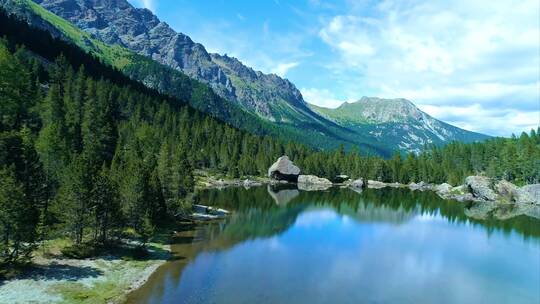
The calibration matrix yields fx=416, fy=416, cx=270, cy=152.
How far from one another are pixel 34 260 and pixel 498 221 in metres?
110

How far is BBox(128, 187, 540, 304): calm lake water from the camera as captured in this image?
156 feet

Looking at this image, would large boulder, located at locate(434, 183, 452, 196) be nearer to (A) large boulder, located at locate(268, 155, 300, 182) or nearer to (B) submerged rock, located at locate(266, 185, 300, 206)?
(A) large boulder, located at locate(268, 155, 300, 182)

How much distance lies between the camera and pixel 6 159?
179ft

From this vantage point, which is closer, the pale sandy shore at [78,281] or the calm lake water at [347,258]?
the pale sandy shore at [78,281]

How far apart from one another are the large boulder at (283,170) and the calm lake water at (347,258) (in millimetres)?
69624

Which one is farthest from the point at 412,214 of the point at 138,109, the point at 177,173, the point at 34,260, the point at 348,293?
the point at 138,109

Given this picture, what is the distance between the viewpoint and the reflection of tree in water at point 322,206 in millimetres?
82594

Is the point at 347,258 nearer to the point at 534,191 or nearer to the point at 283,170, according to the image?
the point at 534,191

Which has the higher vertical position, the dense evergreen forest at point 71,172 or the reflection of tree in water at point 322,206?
the dense evergreen forest at point 71,172

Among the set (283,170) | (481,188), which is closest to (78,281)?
(283,170)

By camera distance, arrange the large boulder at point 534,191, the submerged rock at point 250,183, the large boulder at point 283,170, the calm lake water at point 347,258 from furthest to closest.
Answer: the large boulder at point 283,170 → the submerged rock at point 250,183 → the large boulder at point 534,191 → the calm lake water at point 347,258

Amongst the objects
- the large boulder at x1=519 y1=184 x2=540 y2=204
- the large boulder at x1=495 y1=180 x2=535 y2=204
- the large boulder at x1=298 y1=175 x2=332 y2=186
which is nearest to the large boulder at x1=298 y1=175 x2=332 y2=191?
the large boulder at x1=298 y1=175 x2=332 y2=186

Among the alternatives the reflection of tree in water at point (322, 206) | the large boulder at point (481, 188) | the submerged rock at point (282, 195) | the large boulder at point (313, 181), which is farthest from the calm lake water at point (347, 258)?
the large boulder at point (313, 181)

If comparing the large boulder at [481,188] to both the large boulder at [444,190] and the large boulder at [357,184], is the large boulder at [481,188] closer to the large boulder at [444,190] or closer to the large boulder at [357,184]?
the large boulder at [444,190]
